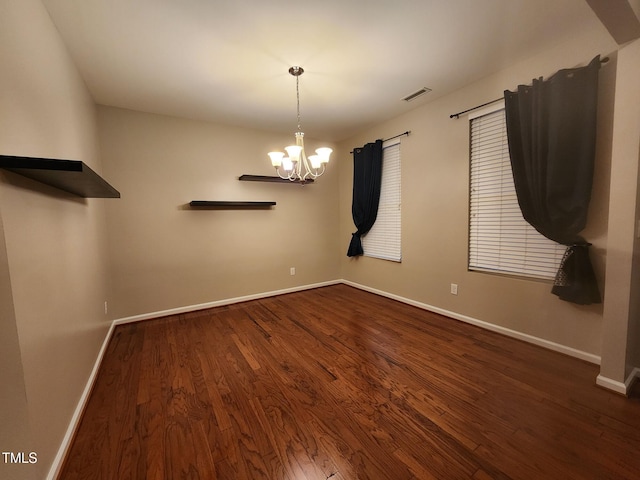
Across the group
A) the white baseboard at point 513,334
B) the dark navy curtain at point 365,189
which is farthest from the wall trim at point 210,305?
the white baseboard at point 513,334

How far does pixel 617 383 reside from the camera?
1.77m

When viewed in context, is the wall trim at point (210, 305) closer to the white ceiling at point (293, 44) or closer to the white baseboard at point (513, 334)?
the white baseboard at point (513, 334)

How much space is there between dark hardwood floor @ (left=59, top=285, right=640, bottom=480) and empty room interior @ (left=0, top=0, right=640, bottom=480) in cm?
2

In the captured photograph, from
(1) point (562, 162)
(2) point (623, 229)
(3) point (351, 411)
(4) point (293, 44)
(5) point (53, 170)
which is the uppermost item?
(4) point (293, 44)

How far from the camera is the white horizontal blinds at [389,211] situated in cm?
378

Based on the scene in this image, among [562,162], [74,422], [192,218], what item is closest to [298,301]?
[192,218]

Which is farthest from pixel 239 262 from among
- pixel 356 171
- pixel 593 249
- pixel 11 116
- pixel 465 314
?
pixel 593 249

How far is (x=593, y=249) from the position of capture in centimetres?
207

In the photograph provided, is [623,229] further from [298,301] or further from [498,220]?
[298,301]

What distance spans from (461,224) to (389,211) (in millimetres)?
1163

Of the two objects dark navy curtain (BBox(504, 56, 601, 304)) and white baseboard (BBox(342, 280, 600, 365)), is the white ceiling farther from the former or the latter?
white baseboard (BBox(342, 280, 600, 365))

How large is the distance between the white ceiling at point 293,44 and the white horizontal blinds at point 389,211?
0.94 metres

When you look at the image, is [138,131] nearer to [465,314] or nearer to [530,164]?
[530,164]

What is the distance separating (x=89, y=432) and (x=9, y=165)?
1.58 metres
